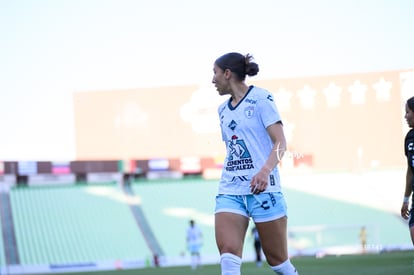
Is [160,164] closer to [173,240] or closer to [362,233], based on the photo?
[173,240]

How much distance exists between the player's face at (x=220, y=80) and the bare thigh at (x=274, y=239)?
1.17 m

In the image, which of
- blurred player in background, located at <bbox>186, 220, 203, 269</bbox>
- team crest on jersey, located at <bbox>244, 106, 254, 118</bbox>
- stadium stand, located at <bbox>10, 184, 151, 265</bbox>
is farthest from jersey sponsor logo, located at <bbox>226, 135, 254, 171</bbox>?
stadium stand, located at <bbox>10, 184, 151, 265</bbox>

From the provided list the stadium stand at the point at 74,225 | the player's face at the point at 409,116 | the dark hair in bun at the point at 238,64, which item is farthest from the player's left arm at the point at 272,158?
the stadium stand at the point at 74,225

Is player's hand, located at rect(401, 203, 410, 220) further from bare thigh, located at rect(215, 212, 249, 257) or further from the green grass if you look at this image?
the green grass

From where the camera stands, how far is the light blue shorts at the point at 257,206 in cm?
662

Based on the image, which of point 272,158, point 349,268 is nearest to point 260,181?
point 272,158

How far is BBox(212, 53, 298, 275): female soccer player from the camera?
6605 millimetres

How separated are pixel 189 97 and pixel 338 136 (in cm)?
930

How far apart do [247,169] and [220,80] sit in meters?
0.79

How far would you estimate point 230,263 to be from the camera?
21.6ft

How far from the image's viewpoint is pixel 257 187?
6.39 meters

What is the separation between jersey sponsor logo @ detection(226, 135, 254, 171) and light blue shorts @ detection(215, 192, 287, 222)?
9.4 inches

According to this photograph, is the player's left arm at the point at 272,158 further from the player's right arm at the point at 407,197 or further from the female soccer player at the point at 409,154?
the player's right arm at the point at 407,197

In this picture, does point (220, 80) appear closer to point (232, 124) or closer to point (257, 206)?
point (232, 124)
